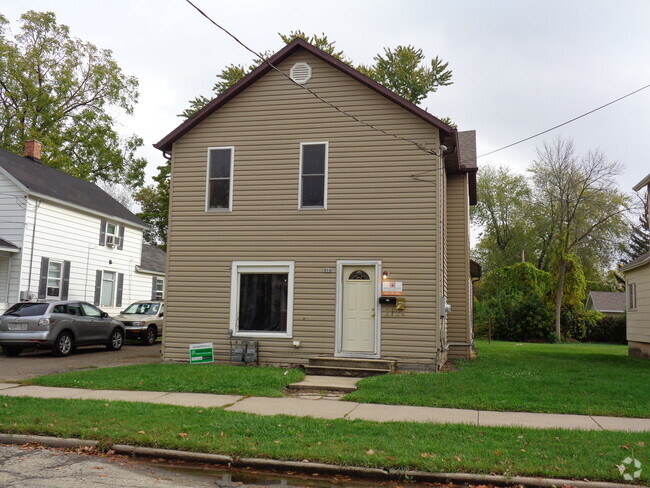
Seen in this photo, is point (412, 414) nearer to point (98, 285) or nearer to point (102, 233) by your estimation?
point (98, 285)

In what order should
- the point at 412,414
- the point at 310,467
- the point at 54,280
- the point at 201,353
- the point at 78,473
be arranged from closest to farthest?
the point at 78,473 → the point at 310,467 → the point at 412,414 → the point at 201,353 → the point at 54,280

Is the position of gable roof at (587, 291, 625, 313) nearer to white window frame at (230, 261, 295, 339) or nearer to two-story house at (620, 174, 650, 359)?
two-story house at (620, 174, 650, 359)

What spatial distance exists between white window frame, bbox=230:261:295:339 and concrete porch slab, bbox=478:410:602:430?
575cm

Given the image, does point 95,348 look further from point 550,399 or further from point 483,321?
point 483,321

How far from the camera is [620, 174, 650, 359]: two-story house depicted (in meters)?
18.1

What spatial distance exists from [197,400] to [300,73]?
822cm

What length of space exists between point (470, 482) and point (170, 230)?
34.7 feet

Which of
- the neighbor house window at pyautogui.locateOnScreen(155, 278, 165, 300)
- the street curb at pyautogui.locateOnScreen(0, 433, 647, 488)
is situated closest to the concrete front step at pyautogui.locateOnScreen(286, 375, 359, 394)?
the street curb at pyautogui.locateOnScreen(0, 433, 647, 488)

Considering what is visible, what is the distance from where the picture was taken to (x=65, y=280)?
21.3 metres

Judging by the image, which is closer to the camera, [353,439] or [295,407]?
[353,439]

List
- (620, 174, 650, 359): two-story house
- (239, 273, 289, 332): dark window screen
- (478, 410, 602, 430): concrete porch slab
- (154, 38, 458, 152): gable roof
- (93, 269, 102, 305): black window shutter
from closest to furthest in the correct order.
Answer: (478, 410, 602, 430): concrete porch slab → (154, 38, 458, 152): gable roof → (239, 273, 289, 332): dark window screen → (620, 174, 650, 359): two-story house → (93, 269, 102, 305): black window shutter

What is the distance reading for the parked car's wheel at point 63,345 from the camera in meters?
15.6

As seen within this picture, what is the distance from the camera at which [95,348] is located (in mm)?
18984

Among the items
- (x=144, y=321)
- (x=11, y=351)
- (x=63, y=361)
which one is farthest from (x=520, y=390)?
(x=144, y=321)
